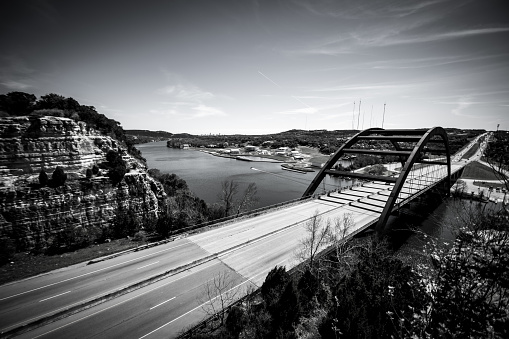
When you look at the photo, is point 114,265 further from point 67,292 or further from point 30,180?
point 30,180

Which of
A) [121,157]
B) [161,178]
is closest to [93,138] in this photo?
[121,157]

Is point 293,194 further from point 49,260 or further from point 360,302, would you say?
point 49,260

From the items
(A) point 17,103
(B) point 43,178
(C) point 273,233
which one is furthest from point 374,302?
(A) point 17,103

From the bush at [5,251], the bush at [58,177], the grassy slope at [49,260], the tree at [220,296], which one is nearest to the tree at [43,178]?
the bush at [58,177]

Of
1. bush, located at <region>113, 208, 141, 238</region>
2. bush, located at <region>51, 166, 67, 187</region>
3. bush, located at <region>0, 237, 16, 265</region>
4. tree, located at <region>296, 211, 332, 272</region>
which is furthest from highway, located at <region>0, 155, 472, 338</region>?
bush, located at <region>51, 166, 67, 187</region>

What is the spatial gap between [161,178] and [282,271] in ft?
159

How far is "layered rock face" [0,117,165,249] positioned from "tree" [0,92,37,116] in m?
4.26

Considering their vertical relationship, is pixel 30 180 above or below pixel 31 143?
below

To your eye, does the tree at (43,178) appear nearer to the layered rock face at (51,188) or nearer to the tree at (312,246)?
the layered rock face at (51,188)

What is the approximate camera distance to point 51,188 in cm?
2759

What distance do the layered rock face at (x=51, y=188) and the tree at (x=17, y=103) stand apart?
14.0 feet

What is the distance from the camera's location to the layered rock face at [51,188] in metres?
25.6

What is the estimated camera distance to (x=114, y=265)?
698 inches

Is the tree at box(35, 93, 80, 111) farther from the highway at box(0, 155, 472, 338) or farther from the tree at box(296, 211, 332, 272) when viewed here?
the tree at box(296, 211, 332, 272)
